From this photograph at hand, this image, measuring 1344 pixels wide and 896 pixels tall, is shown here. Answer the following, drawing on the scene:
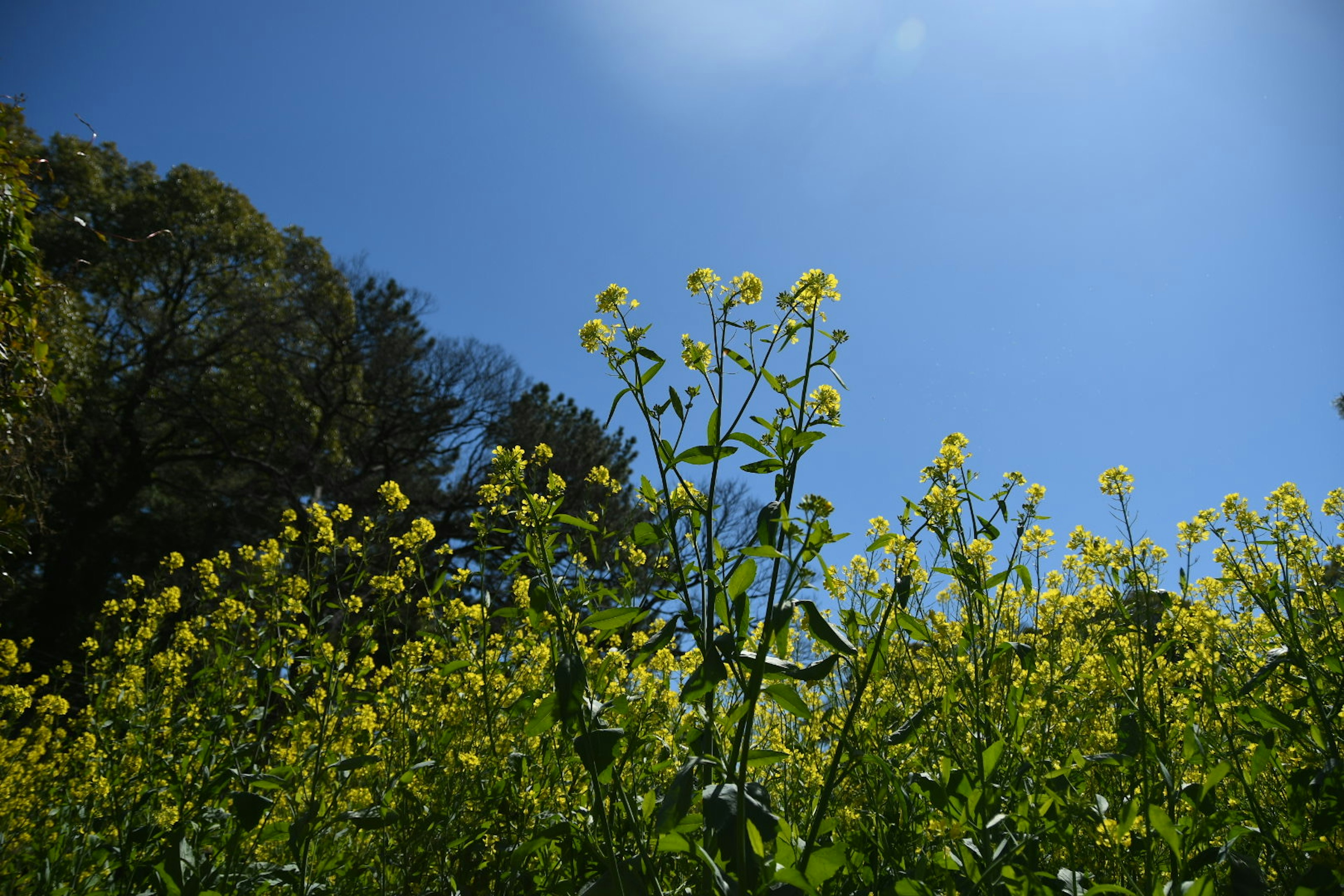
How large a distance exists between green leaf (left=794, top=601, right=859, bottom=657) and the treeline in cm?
1259

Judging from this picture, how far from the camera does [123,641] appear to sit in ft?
11.8

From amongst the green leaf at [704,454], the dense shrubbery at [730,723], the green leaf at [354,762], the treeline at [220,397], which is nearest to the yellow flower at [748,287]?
the dense shrubbery at [730,723]

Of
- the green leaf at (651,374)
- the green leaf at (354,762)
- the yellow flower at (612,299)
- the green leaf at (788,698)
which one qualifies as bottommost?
the green leaf at (354,762)

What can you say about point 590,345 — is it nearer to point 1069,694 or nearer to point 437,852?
point 437,852

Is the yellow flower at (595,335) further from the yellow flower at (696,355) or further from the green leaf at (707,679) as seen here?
the green leaf at (707,679)

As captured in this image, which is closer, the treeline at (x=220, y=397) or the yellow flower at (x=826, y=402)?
the yellow flower at (x=826, y=402)

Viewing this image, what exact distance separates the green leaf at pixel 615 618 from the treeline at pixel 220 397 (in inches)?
489

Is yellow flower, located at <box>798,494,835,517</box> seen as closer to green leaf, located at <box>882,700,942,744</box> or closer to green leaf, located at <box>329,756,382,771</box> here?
green leaf, located at <box>882,700,942,744</box>

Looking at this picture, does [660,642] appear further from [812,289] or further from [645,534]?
[812,289]

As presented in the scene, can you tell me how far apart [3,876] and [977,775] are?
4.23m

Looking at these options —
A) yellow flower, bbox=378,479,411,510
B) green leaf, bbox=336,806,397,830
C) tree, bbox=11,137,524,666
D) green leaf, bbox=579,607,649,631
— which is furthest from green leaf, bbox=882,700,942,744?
tree, bbox=11,137,524,666

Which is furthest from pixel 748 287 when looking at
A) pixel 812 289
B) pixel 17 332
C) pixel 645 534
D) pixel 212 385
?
pixel 212 385

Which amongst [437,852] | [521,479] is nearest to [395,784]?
[437,852]

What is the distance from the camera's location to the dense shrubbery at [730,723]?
1341mm
